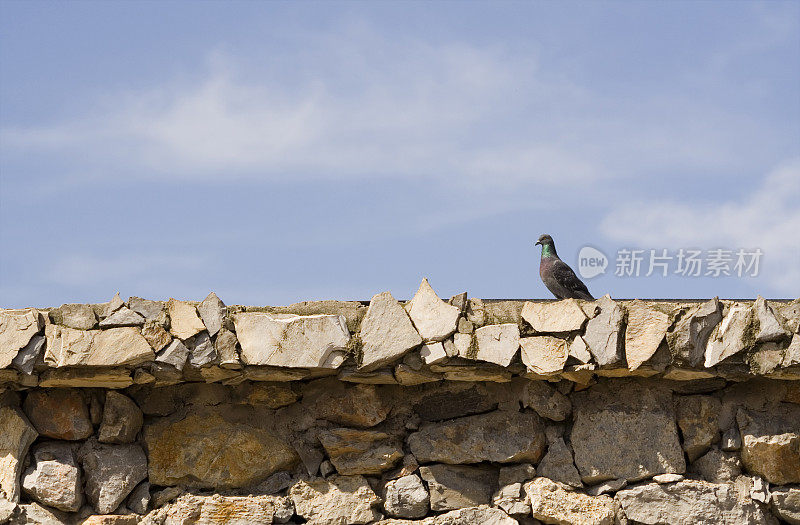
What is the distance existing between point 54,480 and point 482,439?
6.71ft

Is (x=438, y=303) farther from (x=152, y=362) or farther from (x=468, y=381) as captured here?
(x=152, y=362)

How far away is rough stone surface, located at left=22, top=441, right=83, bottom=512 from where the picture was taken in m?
4.37

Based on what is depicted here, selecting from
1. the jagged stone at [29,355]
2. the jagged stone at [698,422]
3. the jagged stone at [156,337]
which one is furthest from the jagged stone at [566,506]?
the jagged stone at [29,355]

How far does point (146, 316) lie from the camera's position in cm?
436

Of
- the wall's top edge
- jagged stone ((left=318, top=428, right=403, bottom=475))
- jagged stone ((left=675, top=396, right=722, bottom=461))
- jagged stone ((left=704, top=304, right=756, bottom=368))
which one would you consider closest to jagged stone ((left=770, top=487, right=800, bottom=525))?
jagged stone ((left=675, top=396, right=722, bottom=461))

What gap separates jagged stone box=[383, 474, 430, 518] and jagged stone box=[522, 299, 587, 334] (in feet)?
3.09

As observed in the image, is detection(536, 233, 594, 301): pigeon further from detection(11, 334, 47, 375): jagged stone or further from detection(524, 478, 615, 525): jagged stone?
detection(11, 334, 47, 375): jagged stone

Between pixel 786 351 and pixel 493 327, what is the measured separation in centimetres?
129

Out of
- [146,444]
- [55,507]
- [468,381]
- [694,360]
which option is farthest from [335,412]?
[694,360]

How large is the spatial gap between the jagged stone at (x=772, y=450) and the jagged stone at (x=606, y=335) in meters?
0.74

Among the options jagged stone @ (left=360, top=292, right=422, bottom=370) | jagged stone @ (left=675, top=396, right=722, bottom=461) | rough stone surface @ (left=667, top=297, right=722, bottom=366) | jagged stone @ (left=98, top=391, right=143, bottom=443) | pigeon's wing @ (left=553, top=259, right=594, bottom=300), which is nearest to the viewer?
rough stone surface @ (left=667, top=297, right=722, bottom=366)

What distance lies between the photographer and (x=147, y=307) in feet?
14.4

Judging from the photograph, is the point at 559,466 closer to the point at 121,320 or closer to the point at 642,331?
the point at 642,331

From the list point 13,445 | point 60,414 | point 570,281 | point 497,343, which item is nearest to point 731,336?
point 497,343
